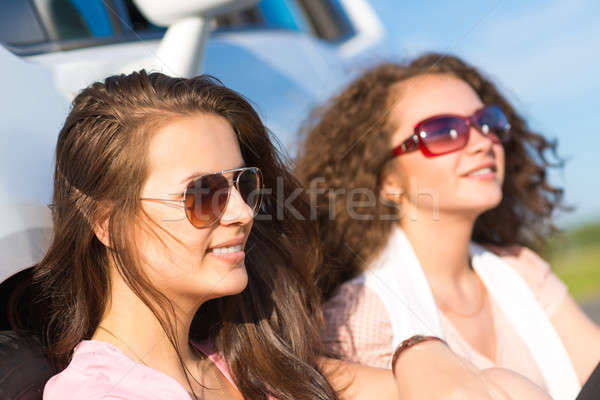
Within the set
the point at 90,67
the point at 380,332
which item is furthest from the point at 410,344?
the point at 90,67

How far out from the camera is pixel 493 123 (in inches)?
101

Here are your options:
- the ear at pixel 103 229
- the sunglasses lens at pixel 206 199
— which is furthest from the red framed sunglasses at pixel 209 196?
the ear at pixel 103 229

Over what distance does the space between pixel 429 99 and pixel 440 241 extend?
1.76 ft

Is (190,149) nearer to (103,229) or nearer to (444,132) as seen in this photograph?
(103,229)

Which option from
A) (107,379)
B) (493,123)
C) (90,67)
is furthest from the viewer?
(493,123)

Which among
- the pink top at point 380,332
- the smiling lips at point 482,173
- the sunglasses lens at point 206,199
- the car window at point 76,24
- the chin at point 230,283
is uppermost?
the car window at point 76,24

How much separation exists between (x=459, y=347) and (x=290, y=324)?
70 centimetres

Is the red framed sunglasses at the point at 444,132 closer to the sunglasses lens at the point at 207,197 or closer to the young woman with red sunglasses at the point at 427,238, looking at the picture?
the young woman with red sunglasses at the point at 427,238

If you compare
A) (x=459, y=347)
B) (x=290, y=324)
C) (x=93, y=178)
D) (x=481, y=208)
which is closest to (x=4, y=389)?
(x=93, y=178)

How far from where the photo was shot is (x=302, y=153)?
290 cm

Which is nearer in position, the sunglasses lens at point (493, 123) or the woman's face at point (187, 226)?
the woman's face at point (187, 226)

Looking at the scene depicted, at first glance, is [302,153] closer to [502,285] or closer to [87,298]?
[502,285]

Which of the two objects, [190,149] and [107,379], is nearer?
[107,379]

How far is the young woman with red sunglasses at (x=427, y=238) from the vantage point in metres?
2.29
